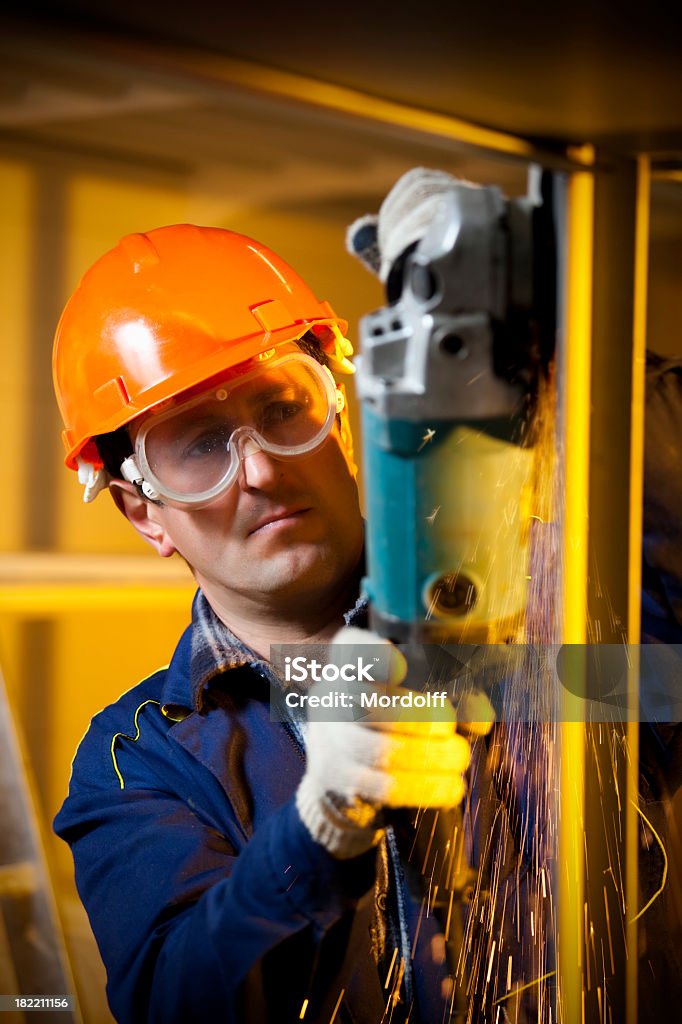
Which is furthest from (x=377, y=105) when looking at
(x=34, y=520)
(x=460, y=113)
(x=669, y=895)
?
(x=669, y=895)

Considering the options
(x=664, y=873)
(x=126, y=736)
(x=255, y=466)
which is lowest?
(x=664, y=873)

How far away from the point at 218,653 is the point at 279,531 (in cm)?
20

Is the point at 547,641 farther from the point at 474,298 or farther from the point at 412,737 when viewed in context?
the point at 474,298

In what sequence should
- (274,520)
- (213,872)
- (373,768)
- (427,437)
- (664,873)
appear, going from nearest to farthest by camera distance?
(427,437), (373,768), (213,872), (274,520), (664,873)

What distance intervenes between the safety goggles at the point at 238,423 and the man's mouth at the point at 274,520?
0.23 feet

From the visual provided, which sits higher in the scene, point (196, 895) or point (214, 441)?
point (214, 441)

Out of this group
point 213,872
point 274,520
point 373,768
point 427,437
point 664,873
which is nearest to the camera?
point 427,437

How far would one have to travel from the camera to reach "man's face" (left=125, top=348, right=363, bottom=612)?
1.32 meters

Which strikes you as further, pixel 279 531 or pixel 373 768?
pixel 279 531

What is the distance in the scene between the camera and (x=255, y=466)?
129 cm

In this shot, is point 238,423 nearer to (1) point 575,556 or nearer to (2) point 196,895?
(1) point 575,556

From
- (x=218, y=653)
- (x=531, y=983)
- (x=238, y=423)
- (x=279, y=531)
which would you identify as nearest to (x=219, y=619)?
(x=218, y=653)

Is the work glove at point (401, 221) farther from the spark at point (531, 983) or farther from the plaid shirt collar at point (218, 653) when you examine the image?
the spark at point (531, 983)

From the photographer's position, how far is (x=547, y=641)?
135 cm
